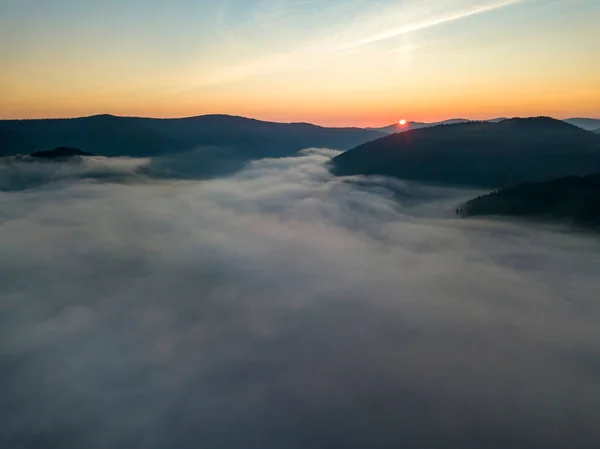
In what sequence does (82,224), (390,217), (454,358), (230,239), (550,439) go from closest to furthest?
(550,439) → (454,358) → (230,239) → (390,217) → (82,224)

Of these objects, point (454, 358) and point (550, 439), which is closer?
point (550, 439)

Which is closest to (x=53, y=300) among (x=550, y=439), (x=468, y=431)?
(x=468, y=431)

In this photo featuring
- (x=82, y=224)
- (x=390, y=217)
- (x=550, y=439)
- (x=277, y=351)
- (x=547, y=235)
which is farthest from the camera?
(x=82, y=224)

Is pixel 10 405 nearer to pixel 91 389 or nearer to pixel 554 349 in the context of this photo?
pixel 91 389

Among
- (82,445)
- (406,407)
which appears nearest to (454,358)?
(406,407)

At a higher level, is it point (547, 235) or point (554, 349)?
point (547, 235)

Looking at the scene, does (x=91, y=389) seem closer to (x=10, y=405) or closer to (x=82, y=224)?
(x=10, y=405)
